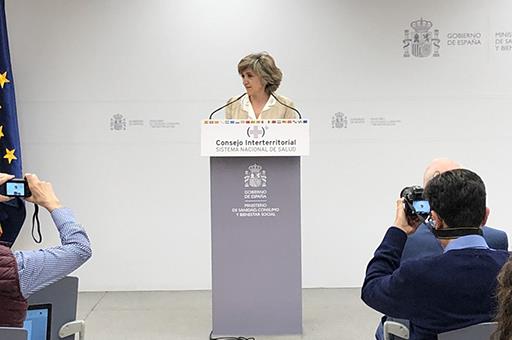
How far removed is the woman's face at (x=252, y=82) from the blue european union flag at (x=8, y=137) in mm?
1951

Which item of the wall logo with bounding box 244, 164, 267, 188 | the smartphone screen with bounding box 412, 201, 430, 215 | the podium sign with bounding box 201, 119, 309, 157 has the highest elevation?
the podium sign with bounding box 201, 119, 309, 157

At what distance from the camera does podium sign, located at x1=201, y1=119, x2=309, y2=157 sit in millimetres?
3742

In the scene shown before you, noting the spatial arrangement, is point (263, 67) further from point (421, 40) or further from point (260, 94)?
point (421, 40)

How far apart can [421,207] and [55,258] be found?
1.07 m

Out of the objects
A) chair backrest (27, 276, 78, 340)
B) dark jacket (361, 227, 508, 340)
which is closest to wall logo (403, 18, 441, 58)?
dark jacket (361, 227, 508, 340)

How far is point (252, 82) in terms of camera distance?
4.05m

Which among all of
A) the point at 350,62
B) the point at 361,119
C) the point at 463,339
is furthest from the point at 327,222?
the point at 463,339

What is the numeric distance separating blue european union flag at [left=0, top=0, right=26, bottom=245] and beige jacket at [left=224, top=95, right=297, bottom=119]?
1.81 m

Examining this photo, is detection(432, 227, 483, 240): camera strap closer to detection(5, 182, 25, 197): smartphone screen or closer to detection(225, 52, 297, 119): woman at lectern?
detection(5, 182, 25, 197): smartphone screen

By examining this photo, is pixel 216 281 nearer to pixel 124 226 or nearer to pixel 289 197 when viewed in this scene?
pixel 289 197

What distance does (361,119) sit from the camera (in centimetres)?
541

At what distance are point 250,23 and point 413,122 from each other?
1.51m

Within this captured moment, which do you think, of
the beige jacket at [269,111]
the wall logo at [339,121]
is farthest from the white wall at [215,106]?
the beige jacket at [269,111]

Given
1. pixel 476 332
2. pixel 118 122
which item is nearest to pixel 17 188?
pixel 476 332
